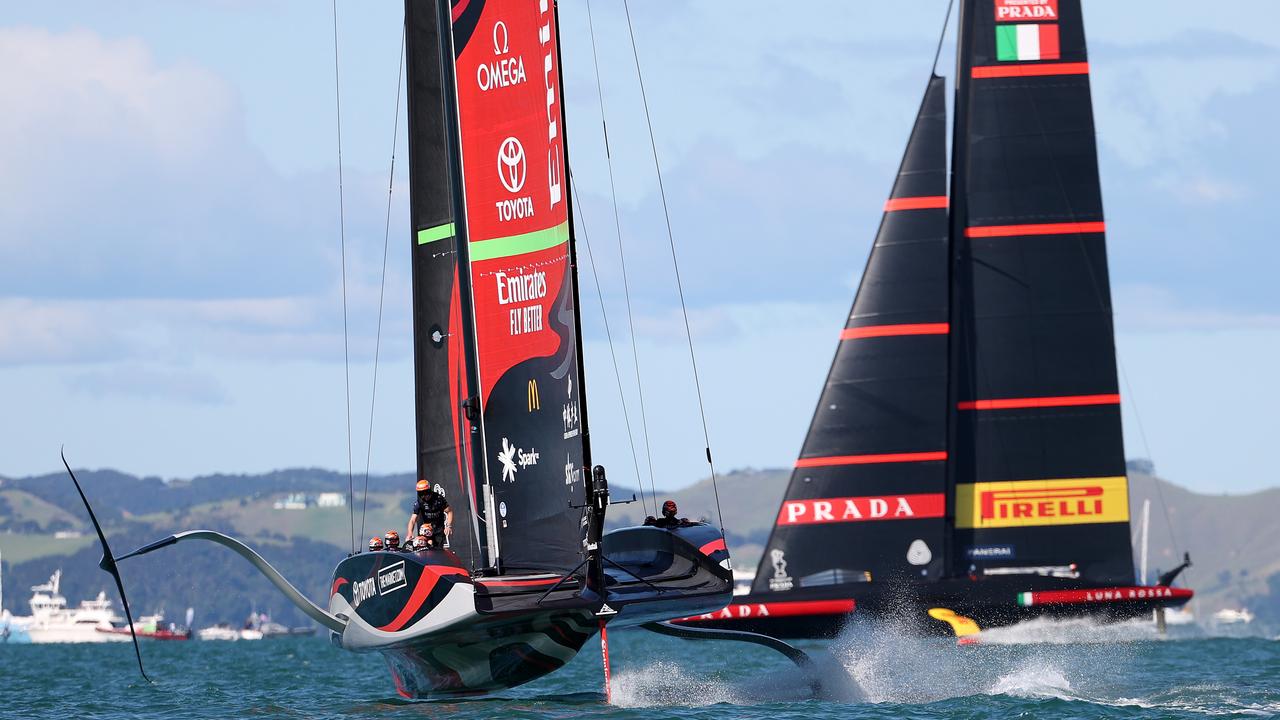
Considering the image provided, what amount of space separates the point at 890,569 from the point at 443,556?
1689cm

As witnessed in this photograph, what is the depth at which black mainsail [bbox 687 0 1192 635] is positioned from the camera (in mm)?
34844

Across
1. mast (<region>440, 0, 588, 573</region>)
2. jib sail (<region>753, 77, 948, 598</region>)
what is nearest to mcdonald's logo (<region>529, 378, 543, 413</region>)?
mast (<region>440, 0, 588, 573</region>)

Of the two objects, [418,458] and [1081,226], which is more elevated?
[1081,226]

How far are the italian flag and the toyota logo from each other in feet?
57.7

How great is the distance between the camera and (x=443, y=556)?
63.2 feet

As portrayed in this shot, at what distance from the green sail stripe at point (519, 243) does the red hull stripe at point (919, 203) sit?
16574 millimetres

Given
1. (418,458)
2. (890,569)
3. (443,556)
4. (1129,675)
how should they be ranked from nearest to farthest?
(443,556)
(418,458)
(1129,675)
(890,569)

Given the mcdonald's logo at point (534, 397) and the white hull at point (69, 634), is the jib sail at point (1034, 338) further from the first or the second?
the white hull at point (69, 634)

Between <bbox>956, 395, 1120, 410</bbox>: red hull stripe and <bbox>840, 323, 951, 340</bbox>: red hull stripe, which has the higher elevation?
<bbox>840, 323, 951, 340</bbox>: red hull stripe

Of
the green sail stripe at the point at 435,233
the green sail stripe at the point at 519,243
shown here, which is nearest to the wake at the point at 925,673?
the green sail stripe at the point at 519,243

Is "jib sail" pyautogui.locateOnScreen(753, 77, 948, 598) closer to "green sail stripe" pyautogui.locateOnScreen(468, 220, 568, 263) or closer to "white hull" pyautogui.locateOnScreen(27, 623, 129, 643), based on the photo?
"green sail stripe" pyautogui.locateOnScreen(468, 220, 568, 263)

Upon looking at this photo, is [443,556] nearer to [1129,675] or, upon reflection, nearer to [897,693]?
[897,693]

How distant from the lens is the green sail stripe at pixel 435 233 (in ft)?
73.2


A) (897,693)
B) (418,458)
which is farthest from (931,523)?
(418,458)
